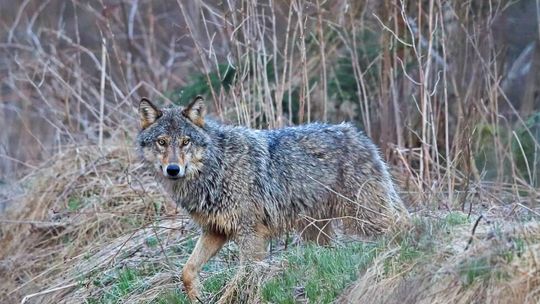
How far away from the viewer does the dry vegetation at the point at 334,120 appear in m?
6.46

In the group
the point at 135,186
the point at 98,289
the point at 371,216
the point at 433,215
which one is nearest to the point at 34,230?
the point at 135,186

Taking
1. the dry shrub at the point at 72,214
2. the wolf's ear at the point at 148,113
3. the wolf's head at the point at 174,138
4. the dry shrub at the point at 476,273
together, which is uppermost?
the wolf's ear at the point at 148,113

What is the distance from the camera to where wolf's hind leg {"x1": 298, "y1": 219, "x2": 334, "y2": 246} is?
8086mm

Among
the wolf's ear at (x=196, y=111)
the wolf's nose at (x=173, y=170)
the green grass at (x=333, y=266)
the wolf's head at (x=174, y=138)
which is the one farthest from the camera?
the wolf's ear at (x=196, y=111)

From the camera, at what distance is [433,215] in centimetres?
725

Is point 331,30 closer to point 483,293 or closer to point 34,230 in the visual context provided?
point 34,230

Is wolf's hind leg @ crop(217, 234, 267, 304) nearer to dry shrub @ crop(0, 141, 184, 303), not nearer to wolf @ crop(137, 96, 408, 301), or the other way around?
wolf @ crop(137, 96, 408, 301)

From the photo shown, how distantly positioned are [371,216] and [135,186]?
322cm

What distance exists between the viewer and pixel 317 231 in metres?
8.20

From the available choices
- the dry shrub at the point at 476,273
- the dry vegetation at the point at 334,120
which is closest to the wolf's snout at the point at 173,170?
the dry vegetation at the point at 334,120

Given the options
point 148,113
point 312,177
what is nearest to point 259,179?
point 312,177

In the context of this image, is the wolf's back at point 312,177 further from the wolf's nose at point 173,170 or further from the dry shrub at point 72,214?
the dry shrub at point 72,214

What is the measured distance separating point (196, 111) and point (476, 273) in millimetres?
2742

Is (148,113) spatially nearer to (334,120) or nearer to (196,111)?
(196,111)
